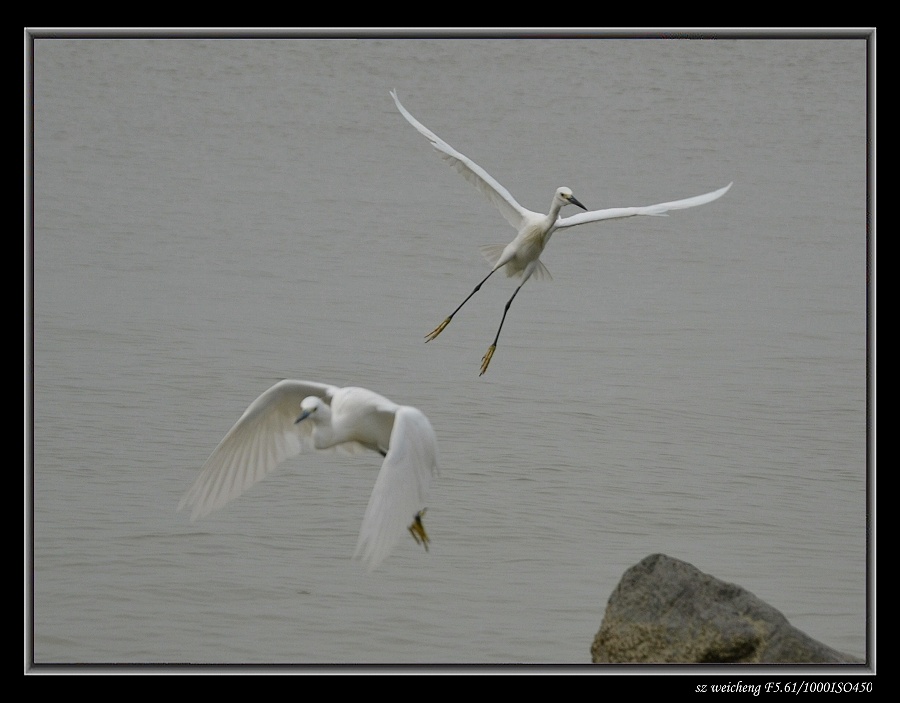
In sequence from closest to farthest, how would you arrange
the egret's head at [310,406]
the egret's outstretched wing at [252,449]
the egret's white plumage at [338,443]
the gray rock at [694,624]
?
1. the egret's white plumage at [338,443]
2. the gray rock at [694,624]
3. the egret's head at [310,406]
4. the egret's outstretched wing at [252,449]

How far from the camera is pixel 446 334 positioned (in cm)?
791

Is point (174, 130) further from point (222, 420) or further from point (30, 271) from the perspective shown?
point (30, 271)

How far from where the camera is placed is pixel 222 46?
12.2m

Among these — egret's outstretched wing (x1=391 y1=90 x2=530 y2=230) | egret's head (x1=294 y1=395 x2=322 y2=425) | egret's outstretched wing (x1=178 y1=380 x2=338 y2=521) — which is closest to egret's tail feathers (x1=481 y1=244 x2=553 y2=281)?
egret's outstretched wing (x1=391 y1=90 x2=530 y2=230)

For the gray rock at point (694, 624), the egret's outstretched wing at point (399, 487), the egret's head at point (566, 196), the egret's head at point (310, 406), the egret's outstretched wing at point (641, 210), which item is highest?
the egret's head at point (566, 196)

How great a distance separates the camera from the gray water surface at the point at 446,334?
5.03 meters

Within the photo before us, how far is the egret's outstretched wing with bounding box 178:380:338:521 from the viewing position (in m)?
4.49

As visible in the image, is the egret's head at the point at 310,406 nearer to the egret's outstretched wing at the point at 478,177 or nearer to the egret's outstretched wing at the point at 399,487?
the egret's outstretched wing at the point at 399,487

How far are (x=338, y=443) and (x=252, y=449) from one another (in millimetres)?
335

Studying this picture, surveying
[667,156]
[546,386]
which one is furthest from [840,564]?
[667,156]

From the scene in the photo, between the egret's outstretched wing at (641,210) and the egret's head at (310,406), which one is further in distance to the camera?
the egret's outstretched wing at (641,210)

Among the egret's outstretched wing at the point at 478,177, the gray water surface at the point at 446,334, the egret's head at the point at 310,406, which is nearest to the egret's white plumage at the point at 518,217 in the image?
the egret's outstretched wing at the point at 478,177

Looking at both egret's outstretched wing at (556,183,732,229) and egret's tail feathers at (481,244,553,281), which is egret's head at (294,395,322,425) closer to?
egret's outstretched wing at (556,183,732,229)

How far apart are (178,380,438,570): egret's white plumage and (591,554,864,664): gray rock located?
2.17 ft
